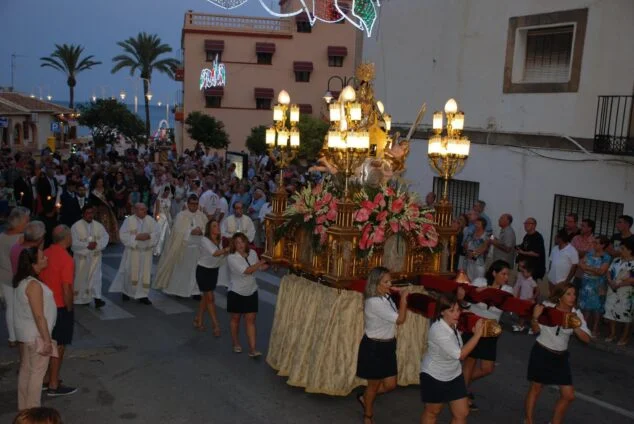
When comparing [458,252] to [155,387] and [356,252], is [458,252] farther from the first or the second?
[155,387]

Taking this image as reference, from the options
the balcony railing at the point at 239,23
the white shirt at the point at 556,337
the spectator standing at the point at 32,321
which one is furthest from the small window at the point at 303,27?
the white shirt at the point at 556,337

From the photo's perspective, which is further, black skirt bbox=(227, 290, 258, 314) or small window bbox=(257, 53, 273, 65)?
small window bbox=(257, 53, 273, 65)

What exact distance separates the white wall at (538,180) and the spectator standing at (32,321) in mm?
9933

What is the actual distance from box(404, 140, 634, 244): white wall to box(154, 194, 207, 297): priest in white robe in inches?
255

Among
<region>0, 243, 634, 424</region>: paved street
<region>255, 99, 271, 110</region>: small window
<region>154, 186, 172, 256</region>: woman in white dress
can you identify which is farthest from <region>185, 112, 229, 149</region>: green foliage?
<region>0, 243, 634, 424</region>: paved street

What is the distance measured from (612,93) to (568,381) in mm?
7715

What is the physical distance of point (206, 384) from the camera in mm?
7590

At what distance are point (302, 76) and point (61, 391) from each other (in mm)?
42555

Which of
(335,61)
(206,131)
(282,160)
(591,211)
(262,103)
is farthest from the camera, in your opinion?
(335,61)

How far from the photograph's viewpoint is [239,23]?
46.9m

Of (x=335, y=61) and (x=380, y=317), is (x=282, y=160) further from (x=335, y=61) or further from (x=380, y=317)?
(x=335, y=61)

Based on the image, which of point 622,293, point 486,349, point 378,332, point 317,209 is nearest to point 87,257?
point 317,209

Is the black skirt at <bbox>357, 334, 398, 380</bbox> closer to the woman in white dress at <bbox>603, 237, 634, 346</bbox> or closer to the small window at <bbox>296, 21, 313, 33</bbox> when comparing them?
the woman in white dress at <bbox>603, 237, 634, 346</bbox>

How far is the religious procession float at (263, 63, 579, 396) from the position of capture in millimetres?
7012
